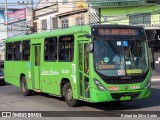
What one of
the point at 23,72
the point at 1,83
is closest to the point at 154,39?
the point at 1,83

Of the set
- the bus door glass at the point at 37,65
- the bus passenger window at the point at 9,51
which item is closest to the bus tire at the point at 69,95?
the bus door glass at the point at 37,65

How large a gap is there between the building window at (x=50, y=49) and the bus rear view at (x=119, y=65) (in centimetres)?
303

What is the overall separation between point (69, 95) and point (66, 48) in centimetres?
174

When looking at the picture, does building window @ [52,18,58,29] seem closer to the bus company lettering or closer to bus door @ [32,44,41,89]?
bus door @ [32,44,41,89]

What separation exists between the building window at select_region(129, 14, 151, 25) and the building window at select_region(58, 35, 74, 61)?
20084mm

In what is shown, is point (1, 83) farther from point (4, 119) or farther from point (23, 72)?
point (4, 119)

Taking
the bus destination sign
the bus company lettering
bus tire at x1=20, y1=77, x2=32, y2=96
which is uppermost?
the bus destination sign

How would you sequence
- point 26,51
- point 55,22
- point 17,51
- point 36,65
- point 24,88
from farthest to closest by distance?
point 55,22
point 17,51
point 24,88
point 26,51
point 36,65

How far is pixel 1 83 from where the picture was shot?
27547 millimetres

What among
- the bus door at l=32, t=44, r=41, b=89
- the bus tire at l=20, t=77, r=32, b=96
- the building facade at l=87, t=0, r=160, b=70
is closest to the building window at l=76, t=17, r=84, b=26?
the building facade at l=87, t=0, r=160, b=70

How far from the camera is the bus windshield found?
41.9 feet

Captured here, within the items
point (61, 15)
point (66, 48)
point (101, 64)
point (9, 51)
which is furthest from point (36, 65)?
point (61, 15)

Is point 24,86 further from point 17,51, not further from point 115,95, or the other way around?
point 115,95

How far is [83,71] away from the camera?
1336 centimetres
